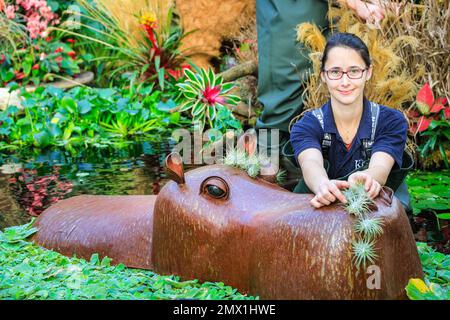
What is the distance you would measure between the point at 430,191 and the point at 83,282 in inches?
90.8

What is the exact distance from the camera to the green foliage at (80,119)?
5.96 metres

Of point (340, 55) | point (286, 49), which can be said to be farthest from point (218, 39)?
point (340, 55)

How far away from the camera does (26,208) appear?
408 centimetres

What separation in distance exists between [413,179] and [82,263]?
7.62 feet

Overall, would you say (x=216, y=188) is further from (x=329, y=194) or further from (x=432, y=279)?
(x=432, y=279)

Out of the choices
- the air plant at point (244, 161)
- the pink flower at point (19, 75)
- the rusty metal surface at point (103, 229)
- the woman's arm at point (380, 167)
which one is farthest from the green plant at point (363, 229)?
the pink flower at point (19, 75)

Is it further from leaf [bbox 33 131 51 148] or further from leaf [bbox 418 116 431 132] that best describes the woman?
leaf [bbox 33 131 51 148]

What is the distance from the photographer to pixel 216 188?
271cm

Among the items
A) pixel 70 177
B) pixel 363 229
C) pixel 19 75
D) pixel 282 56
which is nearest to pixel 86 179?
pixel 70 177

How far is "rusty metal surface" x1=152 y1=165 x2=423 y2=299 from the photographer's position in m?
2.32

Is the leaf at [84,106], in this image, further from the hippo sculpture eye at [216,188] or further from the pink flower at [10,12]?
the hippo sculpture eye at [216,188]

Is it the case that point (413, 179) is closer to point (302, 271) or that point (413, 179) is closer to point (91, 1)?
point (302, 271)

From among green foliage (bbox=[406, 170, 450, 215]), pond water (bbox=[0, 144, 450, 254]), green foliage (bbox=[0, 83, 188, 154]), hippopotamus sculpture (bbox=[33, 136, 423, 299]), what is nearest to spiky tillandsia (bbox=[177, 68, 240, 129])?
pond water (bbox=[0, 144, 450, 254])

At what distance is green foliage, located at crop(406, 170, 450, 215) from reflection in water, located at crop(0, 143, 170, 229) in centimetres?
158
